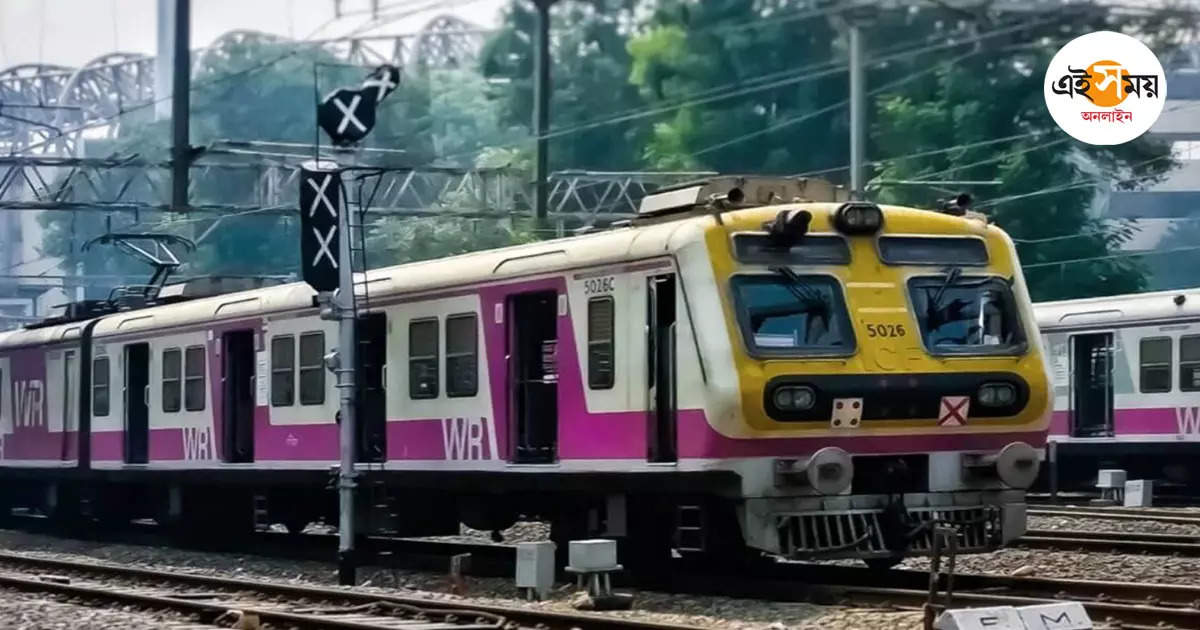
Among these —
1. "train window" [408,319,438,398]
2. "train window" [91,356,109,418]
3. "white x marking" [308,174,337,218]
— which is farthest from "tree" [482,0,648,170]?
"white x marking" [308,174,337,218]

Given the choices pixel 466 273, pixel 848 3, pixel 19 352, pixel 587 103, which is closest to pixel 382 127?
pixel 587 103

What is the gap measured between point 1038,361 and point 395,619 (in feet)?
16.6

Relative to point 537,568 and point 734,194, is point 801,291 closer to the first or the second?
point 734,194

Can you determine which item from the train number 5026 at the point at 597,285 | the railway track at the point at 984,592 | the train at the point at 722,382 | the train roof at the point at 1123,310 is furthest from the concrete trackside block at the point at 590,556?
the train roof at the point at 1123,310

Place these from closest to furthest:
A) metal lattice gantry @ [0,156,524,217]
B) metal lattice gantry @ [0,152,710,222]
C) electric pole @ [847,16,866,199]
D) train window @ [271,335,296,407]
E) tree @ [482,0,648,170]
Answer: train window @ [271,335,296,407], electric pole @ [847,16,866,199], metal lattice gantry @ [0,156,524,217], metal lattice gantry @ [0,152,710,222], tree @ [482,0,648,170]

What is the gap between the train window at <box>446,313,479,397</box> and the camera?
17750 mm

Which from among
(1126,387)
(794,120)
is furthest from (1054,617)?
(794,120)

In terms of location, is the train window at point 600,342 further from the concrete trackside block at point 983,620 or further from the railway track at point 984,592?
the concrete trackside block at point 983,620

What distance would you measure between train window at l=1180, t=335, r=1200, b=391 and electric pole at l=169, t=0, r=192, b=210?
1585 centimetres

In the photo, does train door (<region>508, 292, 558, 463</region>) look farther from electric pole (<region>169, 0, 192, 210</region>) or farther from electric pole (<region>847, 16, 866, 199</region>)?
electric pole (<region>169, 0, 192, 210</region>)

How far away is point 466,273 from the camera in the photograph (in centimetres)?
1789

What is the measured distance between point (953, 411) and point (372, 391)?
6093 millimetres

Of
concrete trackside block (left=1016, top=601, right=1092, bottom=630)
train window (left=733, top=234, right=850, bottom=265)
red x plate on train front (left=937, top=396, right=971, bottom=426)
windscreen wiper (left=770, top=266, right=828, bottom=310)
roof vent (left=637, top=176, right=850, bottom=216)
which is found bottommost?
concrete trackside block (left=1016, top=601, right=1092, bottom=630)

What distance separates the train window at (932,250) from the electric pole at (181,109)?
2092 centimetres
